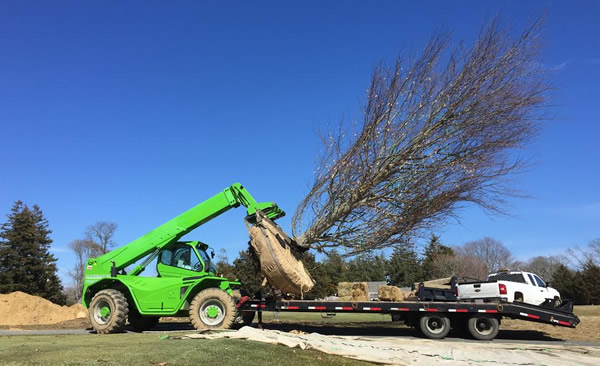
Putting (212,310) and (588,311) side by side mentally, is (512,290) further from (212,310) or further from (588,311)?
(588,311)

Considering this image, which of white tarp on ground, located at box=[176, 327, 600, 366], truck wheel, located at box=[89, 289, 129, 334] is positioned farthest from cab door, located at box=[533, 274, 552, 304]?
truck wheel, located at box=[89, 289, 129, 334]

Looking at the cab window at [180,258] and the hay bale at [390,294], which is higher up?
the cab window at [180,258]

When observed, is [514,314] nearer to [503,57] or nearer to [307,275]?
[307,275]

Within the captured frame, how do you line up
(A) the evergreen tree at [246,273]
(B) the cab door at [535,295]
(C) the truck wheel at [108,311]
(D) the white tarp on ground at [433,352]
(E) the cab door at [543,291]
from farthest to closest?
1. (A) the evergreen tree at [246,273]
2. (E) the cab door at [543,291]
3. (B) the cab door at [535,295]
4. (C) the truck wheel at [108,311]
5. (D) the white tarp on ground at [433,352]

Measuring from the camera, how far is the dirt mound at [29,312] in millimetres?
21852

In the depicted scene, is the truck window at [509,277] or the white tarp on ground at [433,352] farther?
the truck window at [509,277]

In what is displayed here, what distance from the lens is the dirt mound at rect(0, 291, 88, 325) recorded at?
21.9 metres

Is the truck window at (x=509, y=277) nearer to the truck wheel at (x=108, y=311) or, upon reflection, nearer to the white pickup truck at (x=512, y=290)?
the white pickup truck at (x=512, y=290)

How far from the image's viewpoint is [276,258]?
39.3 ft

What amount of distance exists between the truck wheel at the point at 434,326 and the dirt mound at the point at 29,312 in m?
19.4

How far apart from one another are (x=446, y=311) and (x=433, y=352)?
4.00 metres

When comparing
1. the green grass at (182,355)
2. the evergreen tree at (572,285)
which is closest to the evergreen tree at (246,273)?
the green grass at (182,355)

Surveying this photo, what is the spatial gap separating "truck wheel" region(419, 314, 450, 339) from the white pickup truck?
1166 millimetres

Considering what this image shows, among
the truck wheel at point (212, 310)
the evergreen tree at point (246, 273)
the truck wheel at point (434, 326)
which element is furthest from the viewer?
the evergreen tree at point (246, 273)
